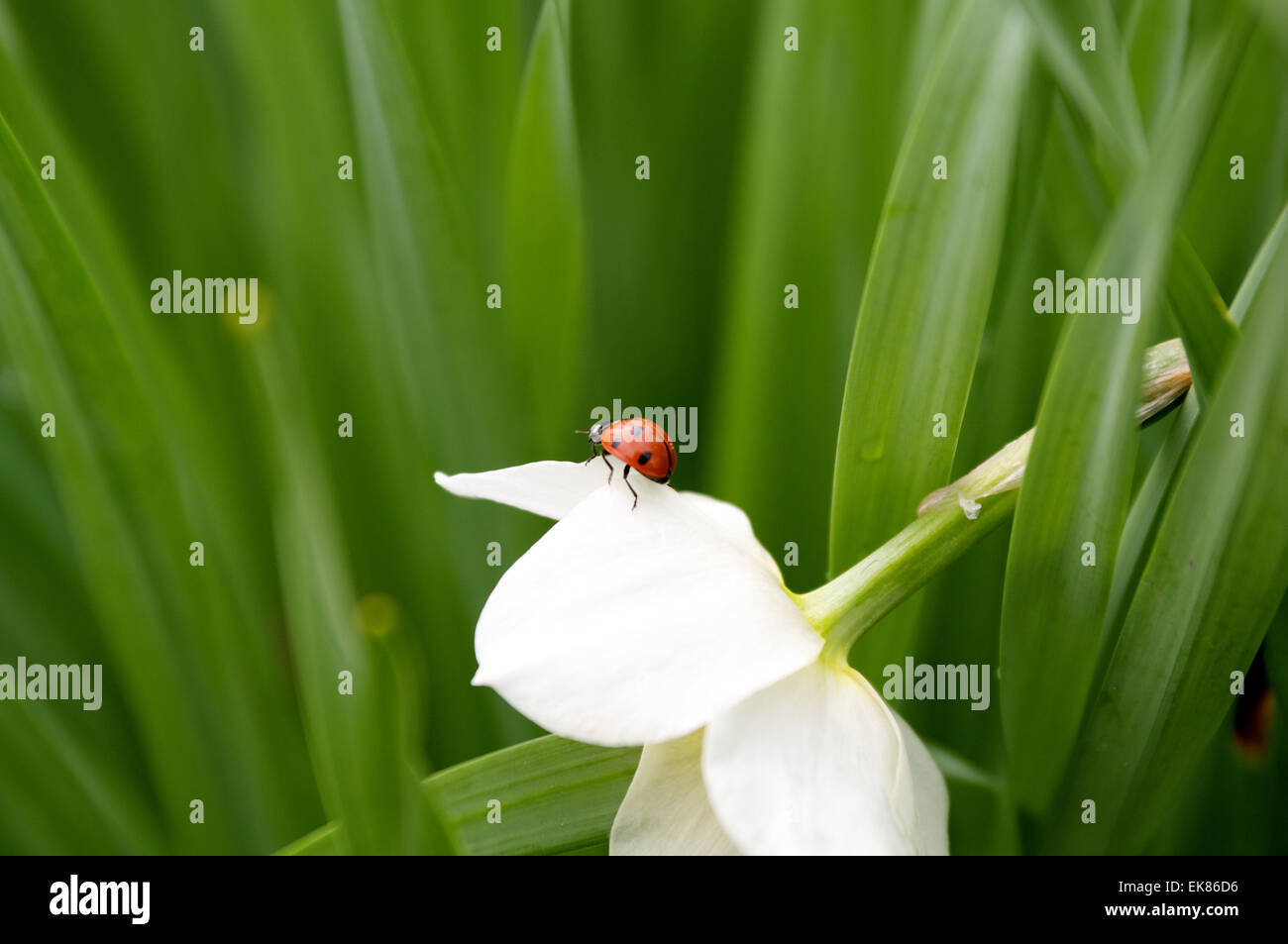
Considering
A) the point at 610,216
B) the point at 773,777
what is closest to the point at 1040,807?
the point at 773,777

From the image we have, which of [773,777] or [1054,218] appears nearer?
[773,777]

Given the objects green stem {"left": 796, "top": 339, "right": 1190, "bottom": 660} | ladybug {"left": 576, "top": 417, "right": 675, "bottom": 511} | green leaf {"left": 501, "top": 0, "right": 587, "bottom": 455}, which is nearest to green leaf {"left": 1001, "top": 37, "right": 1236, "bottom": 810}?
green stem {"left": 796, "top": 339, "right": 1190, "bottom": 660}

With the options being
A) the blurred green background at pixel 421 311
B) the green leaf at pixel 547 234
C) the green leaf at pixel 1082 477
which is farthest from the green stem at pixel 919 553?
the green leaf at pixel 547 234

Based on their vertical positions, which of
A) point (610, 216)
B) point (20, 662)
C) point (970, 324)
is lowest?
point (20, 662)

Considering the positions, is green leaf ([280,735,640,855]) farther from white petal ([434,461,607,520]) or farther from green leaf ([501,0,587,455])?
green leaf ([501,0,587,455])

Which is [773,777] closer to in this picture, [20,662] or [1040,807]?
[1040,807]

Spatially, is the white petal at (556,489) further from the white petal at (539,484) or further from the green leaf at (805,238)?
the green leaf at (805,238)

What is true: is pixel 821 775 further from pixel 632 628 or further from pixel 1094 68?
pixel 1094 68
